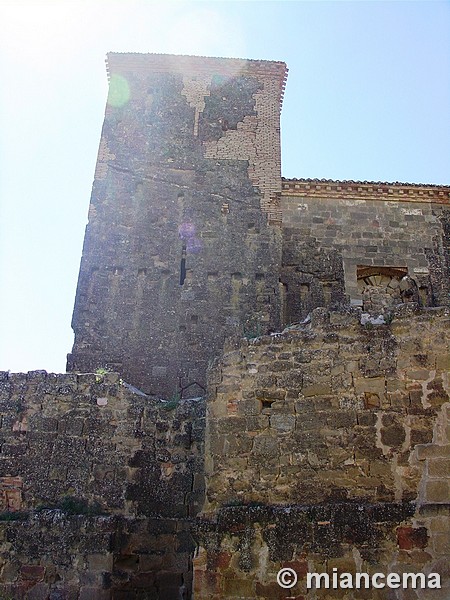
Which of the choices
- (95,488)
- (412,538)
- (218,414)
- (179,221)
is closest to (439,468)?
(412,538)

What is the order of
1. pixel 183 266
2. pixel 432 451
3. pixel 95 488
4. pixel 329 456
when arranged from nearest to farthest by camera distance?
pixel 432 451
pixel 329 456
pixel 95 488
pixel 183 266

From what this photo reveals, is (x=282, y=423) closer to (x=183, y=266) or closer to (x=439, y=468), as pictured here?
(x=439, y=468)

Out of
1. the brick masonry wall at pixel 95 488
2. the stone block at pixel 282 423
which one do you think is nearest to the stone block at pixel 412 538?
the stone block at pixel 282 423

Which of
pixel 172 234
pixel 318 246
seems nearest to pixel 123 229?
pixel 172 234

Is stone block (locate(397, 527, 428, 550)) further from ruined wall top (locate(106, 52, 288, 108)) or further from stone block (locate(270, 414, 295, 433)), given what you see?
ruined wall top (locate(106, 52, 288, 108))

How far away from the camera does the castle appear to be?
629cm

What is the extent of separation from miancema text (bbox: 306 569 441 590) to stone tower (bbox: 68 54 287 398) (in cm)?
733

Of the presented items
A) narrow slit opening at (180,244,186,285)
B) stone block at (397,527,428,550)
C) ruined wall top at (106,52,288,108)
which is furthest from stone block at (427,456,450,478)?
ruined wall top at (106,52,288,108)

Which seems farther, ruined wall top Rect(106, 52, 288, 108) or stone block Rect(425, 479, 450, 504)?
ruined wall top Rect(106, 52, 288, 108)

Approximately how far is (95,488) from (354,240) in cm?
1020

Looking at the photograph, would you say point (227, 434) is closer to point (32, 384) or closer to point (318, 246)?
point (32, 384)

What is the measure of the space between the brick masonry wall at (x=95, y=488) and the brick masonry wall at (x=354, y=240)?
711cm

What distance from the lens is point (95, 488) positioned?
847 centimetres

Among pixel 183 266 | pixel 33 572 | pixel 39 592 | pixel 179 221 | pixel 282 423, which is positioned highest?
pixel 179 221
